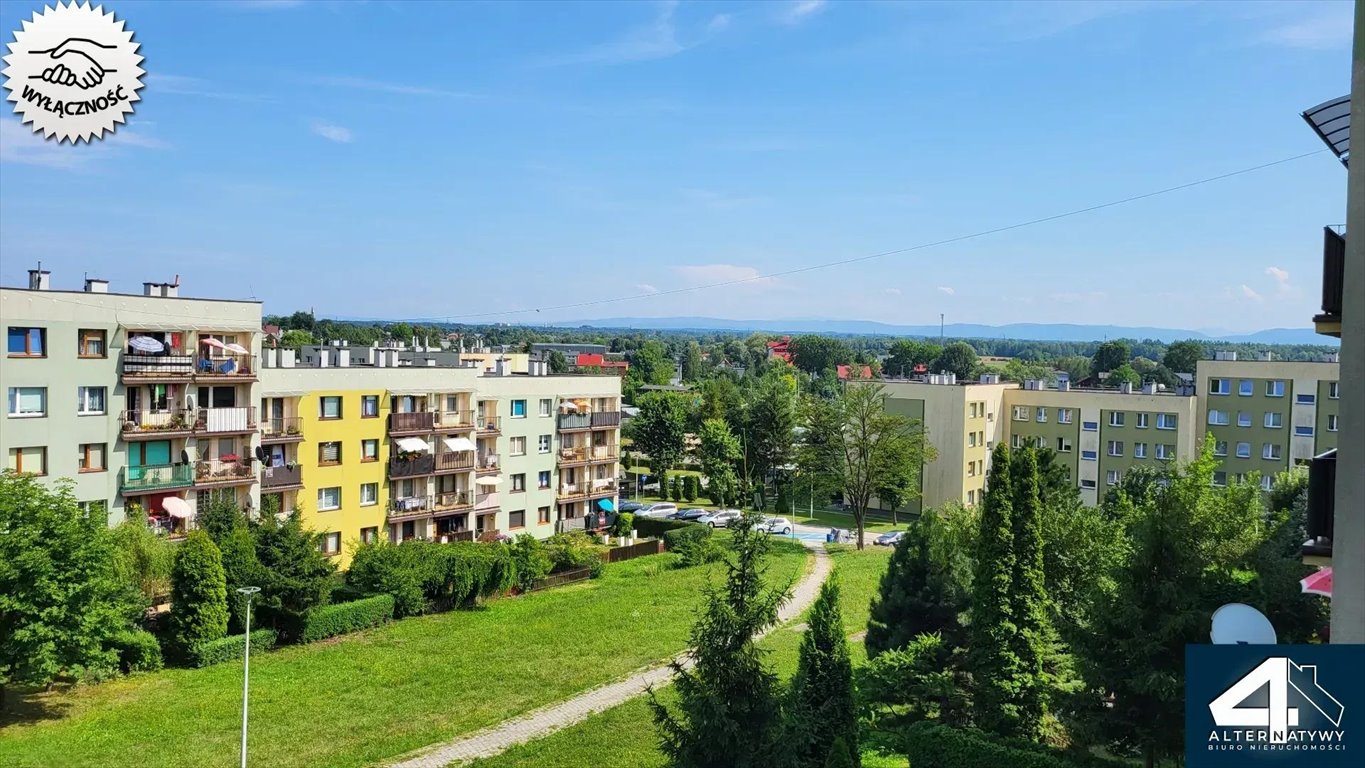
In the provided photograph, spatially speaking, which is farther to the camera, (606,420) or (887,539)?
(887,539)

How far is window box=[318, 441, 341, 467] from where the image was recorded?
1599 inches

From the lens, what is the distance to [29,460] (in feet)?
104

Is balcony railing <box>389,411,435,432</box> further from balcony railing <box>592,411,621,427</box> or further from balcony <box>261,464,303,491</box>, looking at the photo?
balcony railing <box>592,411,621,427</box>

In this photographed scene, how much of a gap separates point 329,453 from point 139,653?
13.6m

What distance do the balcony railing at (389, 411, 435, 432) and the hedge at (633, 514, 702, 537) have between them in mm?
15920

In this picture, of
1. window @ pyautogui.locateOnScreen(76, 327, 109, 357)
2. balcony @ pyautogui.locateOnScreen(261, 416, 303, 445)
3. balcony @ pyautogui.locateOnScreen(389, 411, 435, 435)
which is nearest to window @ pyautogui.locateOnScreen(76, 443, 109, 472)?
window @ pyautogui.locateOnScreen(76, 327, 109, 357)

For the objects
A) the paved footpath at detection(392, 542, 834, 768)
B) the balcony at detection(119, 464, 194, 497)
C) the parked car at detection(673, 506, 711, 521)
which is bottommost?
the parked car at detection(673, 506, 711, 521)

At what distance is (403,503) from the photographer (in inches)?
1719

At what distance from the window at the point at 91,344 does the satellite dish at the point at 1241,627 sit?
34.7 meters

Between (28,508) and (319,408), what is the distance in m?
15.6

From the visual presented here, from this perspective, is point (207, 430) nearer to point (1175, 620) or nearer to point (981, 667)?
point (981, 667)

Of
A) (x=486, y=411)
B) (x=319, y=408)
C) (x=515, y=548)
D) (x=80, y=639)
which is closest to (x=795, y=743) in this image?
(x=80, y=639)

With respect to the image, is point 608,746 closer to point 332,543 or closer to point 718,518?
point 332,543

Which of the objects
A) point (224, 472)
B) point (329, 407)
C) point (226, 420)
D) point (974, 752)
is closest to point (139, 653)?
point (224, 472)
